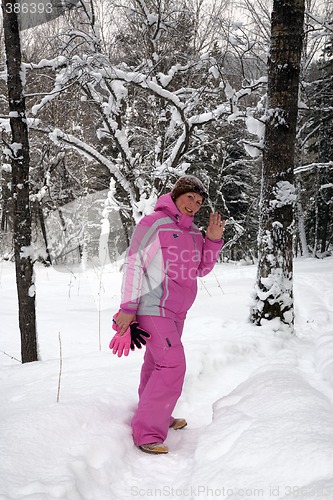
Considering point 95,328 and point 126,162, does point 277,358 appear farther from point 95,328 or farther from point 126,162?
point 126,162

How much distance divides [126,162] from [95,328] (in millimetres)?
4204

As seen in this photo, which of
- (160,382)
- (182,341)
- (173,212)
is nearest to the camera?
(160,382)

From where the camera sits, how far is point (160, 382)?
2508 millimetres

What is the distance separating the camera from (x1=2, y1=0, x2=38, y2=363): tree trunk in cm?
416

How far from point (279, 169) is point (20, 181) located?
307 cm

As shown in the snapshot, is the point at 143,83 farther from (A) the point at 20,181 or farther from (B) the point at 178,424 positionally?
(B) the point at 178,424

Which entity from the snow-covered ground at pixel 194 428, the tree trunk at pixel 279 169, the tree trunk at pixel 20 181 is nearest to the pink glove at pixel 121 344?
the snow-covered ground at pixel 194 428

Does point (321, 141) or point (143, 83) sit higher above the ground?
point (321, 141)

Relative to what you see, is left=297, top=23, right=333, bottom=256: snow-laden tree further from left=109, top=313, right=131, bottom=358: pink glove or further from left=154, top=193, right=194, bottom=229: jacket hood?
left=109, top=313, right=131, bottom=358: pink glove

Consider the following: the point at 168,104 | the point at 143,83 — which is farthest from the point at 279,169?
the point at 168,104

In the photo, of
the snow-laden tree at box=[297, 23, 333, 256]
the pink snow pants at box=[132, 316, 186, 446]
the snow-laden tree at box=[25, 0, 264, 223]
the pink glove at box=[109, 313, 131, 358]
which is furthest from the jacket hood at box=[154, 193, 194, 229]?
the snow-laden tree at box=[297, 23, 333, 256]

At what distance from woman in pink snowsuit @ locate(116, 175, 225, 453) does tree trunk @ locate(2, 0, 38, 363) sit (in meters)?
2.32

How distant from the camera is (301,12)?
441 cm

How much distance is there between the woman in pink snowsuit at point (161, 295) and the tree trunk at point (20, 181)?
2.32 meters
